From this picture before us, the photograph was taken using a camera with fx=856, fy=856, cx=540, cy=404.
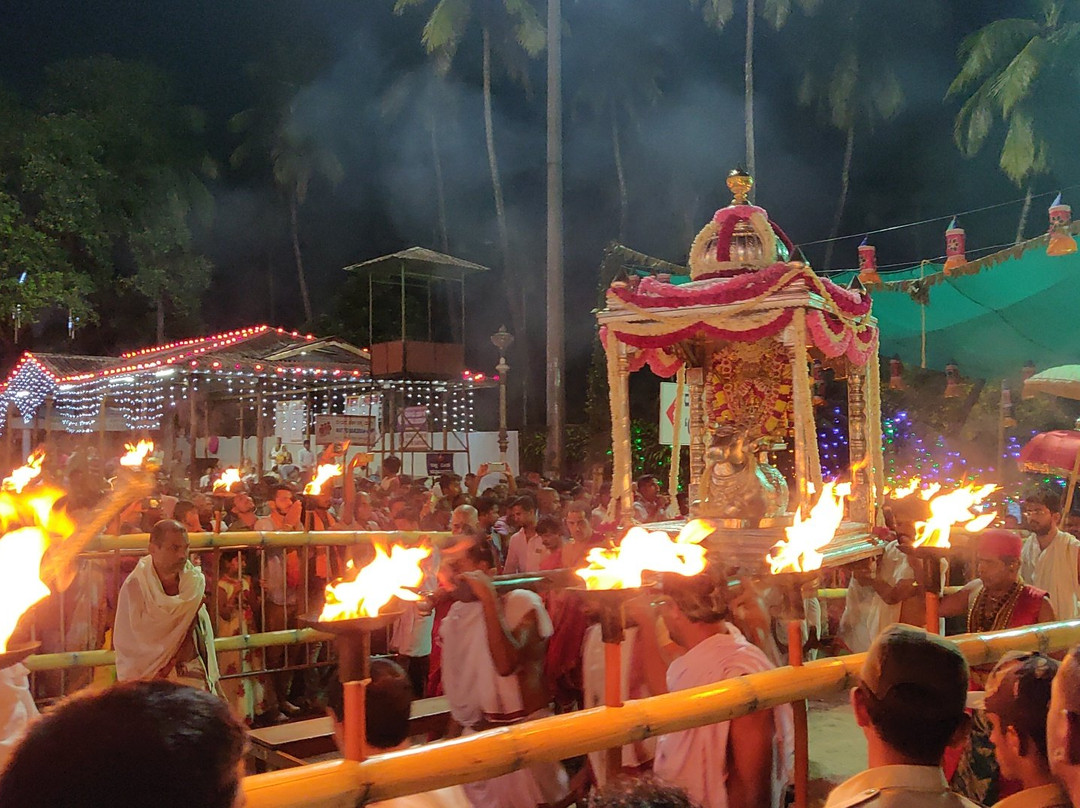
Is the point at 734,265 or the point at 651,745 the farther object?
the point at 734,265

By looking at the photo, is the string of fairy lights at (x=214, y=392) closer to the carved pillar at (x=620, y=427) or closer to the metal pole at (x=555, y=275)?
the metal pole at (x=555, y=275)

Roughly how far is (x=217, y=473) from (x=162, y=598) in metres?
11.8

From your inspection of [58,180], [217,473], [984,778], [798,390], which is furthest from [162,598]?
[58,180]

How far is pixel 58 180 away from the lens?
81.4 ft

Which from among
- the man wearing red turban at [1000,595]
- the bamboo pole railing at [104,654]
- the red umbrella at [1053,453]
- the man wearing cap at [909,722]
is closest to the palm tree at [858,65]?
the red umbrella at [1053,453]

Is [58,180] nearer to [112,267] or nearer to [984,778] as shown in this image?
[112,267]

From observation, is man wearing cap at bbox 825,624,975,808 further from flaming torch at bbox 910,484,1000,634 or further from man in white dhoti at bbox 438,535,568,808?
man in white dhoti at bbox 438,535,568,808

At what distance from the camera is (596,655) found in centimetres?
412

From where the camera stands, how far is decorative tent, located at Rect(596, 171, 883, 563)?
790 centimetres

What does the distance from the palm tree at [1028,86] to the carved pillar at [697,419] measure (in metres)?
13.2

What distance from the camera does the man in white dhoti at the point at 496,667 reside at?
3938mm

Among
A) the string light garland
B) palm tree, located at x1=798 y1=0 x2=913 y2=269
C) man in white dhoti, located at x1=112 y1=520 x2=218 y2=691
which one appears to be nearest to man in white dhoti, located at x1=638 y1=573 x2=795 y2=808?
man in white dhoti, located at x1=112 y1=520 x2=218 y2=691

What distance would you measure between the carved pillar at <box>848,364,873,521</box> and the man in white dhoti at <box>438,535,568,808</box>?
20.8ft

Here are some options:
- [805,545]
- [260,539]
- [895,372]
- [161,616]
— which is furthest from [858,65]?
[161,616]
